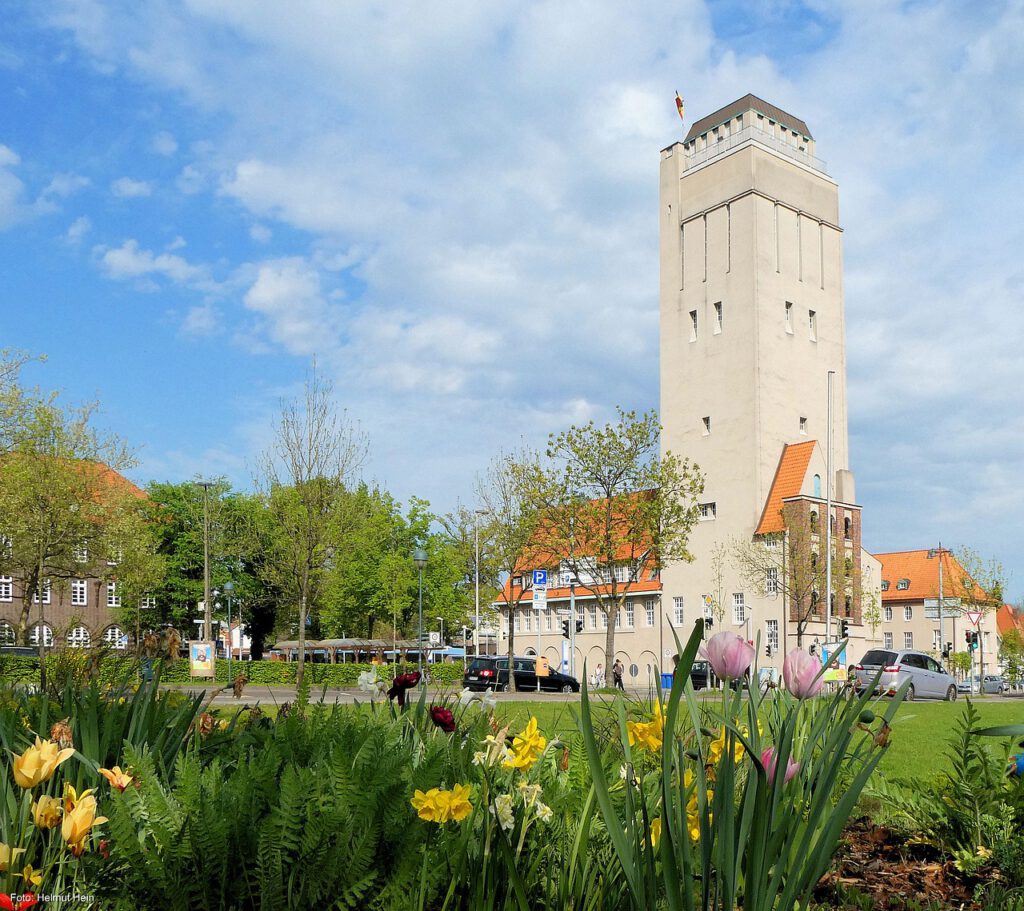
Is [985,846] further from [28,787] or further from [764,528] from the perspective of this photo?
[764,528]

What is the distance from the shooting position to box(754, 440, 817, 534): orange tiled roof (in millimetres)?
60625

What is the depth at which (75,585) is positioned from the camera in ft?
238

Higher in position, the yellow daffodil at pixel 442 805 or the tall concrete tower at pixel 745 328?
the tall concrete tower at pixel 745 328

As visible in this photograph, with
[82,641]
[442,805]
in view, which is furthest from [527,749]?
[82,641]

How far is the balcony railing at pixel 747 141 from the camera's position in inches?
2549

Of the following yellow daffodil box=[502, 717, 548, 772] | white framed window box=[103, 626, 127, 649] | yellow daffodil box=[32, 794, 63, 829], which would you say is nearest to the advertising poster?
white framed window box=[103, 626, 127, 649]

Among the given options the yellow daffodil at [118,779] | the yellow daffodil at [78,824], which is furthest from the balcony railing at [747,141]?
the yellow daffodil at [78,824]

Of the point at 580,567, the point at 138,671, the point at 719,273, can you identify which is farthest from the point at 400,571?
the point at 138,671

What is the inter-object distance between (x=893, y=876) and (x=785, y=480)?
59.2 metres

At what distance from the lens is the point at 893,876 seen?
180 inches

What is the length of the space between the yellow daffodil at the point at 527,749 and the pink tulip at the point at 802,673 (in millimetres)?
750

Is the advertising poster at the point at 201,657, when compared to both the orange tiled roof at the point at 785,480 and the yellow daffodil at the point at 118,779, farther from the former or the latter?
the orange tiled roof at the point at 785,480

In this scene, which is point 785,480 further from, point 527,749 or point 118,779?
point 118,779

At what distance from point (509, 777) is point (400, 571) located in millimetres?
55996
